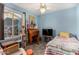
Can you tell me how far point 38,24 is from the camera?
167 centimetres

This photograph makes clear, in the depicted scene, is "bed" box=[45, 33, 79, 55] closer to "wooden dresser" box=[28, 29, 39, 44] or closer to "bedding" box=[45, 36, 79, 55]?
"bedding" box=[45, 36, 79, 55]

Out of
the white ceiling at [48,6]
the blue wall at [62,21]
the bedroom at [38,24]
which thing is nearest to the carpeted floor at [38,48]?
the bedroom at [38,24]

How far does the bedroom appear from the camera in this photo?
1.57 metres

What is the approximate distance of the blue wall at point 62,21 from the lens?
1.60 metres

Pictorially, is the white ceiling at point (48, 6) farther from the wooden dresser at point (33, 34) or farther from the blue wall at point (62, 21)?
the wooden dresser at point (33, 34)

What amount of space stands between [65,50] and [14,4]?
0.96m

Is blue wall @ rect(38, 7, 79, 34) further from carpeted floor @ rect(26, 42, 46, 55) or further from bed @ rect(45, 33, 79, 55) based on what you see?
carpeted floor @ rect(26, 42, 46, 55)

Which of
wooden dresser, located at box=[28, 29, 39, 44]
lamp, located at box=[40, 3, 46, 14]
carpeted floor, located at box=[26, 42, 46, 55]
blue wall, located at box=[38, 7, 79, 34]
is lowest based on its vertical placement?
carpeted floor, located at box=[26, 42, 46, 55]

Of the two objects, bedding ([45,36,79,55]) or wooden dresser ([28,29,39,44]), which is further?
wooden dresser ([28,29,39,44])

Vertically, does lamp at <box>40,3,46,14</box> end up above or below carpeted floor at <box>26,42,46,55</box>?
above

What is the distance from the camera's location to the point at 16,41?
1620 millimetres

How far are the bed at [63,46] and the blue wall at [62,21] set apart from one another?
113mm

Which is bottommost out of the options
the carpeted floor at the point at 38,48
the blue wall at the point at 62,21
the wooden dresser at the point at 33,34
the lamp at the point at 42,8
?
the carpeted floor at the point at 38,48

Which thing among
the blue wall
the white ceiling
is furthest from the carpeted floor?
the white ceiling
